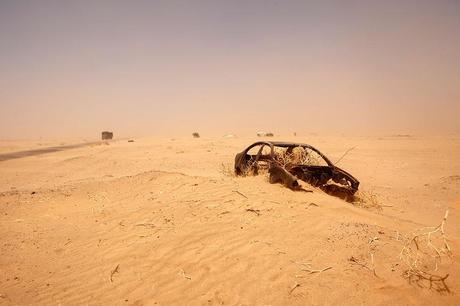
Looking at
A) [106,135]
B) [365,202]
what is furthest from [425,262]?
[106,135]

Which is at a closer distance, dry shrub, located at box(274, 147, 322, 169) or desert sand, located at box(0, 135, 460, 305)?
desert sand, located at box(0, 135, 460, 305)

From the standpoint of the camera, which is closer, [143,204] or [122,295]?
[122,295]

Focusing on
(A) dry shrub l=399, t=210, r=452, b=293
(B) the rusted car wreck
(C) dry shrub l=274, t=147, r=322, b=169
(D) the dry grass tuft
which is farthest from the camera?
(C) dry shrub l=274, t=147, r=322, b=169

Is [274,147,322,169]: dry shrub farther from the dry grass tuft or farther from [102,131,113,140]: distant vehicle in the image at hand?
[102,131,113,140]: distant vehicle

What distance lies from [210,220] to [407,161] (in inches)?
530

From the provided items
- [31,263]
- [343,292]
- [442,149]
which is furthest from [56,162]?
[442,149]

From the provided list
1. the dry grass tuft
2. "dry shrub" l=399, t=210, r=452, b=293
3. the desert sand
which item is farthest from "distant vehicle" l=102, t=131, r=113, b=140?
"dry shrub" l=399, t=210, r=452, b=293

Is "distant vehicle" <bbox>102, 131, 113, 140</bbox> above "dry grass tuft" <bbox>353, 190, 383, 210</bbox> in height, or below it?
above

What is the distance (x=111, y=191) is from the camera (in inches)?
329

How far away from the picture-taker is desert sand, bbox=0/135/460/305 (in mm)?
3746

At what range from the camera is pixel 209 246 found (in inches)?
186

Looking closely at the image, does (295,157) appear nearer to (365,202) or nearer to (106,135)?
(365,202)

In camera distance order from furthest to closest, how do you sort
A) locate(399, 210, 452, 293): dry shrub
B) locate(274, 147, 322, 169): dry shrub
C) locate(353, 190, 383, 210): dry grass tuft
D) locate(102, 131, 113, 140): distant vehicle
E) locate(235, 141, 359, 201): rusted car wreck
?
locate(102, 131, 113, 140): distant vehicle < locate(274, 147, 322, 169): dry shrub < locate(353, 190, 383, 210): dry grass tuft < locate(235, 141, 359, 201): rusted car wreck < locate(399, 210, 452, 293): dry shrub

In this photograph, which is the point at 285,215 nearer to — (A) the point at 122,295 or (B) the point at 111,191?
(A) the point at 122,295
